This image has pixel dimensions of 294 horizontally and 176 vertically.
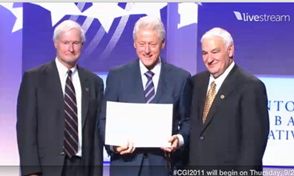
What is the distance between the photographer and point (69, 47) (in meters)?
3.17

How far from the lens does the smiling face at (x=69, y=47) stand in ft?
10.4

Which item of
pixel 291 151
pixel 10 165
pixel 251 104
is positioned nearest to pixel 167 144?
pixel 251 104

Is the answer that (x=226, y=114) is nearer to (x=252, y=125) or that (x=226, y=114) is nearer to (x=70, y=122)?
(x=252, y=125)

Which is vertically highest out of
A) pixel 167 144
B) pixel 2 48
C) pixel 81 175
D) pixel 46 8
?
pixel 46 8

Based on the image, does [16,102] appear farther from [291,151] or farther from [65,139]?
[291,151]

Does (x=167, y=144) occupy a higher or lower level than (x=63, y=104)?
lower

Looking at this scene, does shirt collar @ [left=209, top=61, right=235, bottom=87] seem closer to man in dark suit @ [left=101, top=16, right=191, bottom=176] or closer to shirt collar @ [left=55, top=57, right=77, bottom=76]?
man in dark suit @ [left=101, top=16, right=191, bottom=176]

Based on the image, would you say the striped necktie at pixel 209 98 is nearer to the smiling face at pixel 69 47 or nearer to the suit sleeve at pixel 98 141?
the suit sleeve at pixel 98 141

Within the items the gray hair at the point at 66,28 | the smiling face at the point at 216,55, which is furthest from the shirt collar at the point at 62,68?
the smiling face at the point at 216,55

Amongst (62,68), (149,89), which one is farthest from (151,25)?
(62,68)

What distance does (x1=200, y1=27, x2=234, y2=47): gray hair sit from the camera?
3.16m

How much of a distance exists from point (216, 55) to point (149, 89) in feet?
1.41

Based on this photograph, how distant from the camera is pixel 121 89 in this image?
10.3 ft

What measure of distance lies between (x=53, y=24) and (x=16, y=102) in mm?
507
